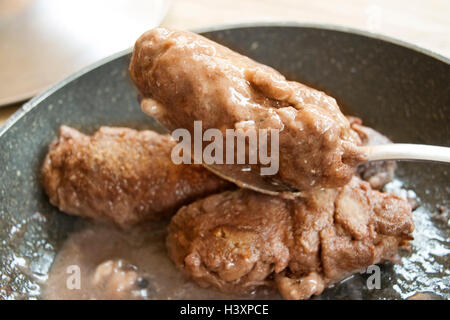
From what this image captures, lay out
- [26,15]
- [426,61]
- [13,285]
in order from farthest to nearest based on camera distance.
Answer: [26,15] < [426,61] < [13,285]

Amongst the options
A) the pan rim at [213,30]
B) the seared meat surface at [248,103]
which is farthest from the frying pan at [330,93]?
the seared meat surface at [248,103]

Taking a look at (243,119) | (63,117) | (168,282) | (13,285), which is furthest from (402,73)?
(13,285)

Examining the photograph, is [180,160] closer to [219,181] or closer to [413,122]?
[219,181]

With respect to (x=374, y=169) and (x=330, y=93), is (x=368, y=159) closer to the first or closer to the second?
(x=374, y=169)

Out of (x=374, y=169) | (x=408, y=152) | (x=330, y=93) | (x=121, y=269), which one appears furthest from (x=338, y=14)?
(x=121, y=269)

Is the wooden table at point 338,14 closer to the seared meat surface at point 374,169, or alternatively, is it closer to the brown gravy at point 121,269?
the seared meat surface at point 374,169

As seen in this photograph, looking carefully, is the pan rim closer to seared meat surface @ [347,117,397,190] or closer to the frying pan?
the frying pan
